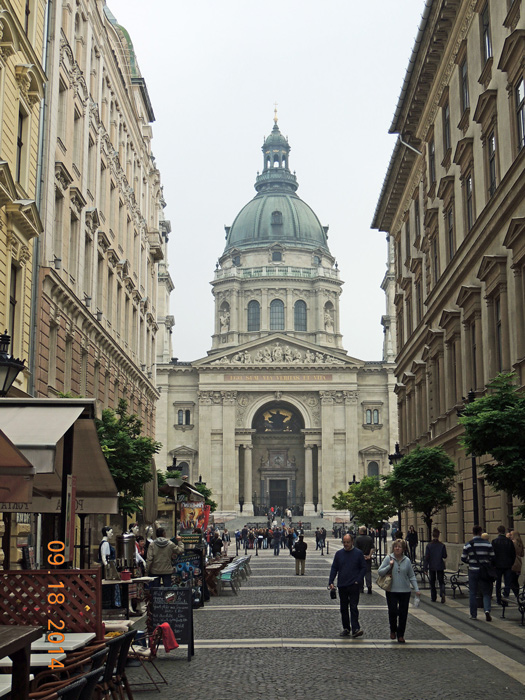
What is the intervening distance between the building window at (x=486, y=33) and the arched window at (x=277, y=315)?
82.3m

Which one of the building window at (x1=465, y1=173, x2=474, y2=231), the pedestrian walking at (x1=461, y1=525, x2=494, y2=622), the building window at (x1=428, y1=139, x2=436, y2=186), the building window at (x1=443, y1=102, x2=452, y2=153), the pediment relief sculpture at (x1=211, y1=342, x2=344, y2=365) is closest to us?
the pedestrian walking at (x1=461, y1=525, x2=494, y2=622)

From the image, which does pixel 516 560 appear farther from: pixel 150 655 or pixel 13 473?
pixel 13 473

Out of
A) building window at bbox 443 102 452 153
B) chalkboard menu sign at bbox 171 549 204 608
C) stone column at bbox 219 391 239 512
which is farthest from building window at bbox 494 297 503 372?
stone column at bbox 219 391 239 512

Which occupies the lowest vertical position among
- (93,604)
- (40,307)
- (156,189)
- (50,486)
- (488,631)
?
(488,631)

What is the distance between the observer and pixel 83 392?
3133cm

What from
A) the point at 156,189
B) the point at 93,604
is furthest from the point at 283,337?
the point at 93,604

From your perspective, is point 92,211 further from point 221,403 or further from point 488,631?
point 221,403

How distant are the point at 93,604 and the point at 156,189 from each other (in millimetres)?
47632

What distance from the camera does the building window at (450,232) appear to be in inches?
1250

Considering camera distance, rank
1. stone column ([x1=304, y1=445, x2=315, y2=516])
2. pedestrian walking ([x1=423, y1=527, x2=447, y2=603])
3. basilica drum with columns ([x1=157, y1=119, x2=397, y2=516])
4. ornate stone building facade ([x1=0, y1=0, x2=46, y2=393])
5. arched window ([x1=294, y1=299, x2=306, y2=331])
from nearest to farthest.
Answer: ornate stone building facade ([x1=0, y1=0, x2=46, y2=393])
pedestrian walking ([x1=423, y1=527, x2=447, y2=603])
stone column ([x1=304, y1=445, x2=315, y2=516])
basilica drum with columns ([x1=157, y1=119, x2=397, y2=516])
arched window ([x1=294, y1=299, x2=306, y2=331])

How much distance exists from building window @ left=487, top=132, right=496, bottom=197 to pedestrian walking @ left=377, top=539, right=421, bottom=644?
13.2 m

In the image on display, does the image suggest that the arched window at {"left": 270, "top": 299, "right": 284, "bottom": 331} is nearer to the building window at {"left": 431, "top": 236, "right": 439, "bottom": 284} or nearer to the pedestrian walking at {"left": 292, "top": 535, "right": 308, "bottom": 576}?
the building window at {"left": 431, "top": 236, "right": 439, "bottom": 284}

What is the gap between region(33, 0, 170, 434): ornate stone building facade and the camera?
26578mm

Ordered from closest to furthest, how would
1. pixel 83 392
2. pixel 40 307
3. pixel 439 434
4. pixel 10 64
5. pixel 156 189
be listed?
pixel 10 64, pixel 40 307, pixel 83 392, pixel 439 434, pixel 156 189
